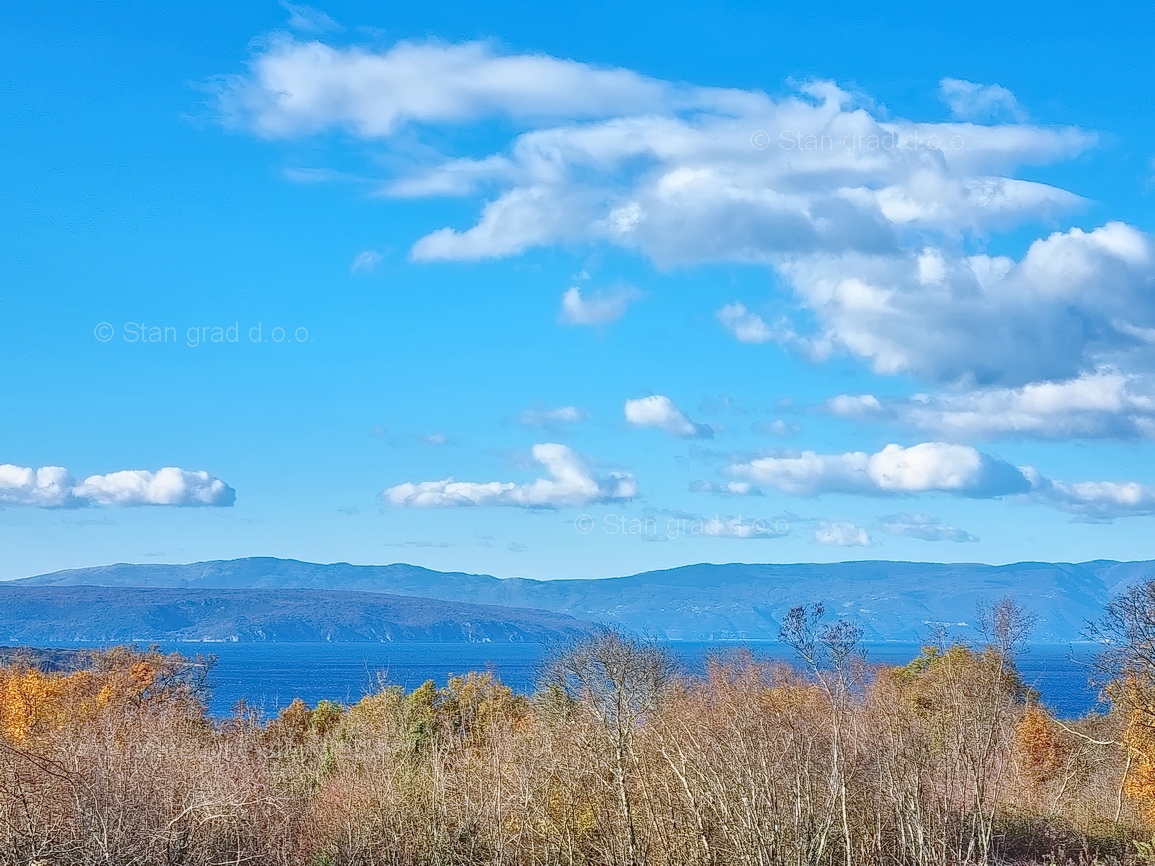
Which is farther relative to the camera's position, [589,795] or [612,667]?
[612,667]

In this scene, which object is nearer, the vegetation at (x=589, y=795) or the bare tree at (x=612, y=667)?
the vegetation at (x=589, y=795)

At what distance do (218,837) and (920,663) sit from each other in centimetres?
5907

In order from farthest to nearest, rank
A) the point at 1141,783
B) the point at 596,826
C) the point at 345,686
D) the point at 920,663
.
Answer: the point at 345,686 < the point at 920,663 < the point at 1141,783 < the point at 596,826

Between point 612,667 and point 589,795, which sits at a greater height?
point 612,667

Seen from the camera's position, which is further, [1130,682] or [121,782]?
[1130,682]

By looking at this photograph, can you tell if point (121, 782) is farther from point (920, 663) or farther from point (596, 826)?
point (920, 663)

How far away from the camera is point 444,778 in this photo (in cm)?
2164

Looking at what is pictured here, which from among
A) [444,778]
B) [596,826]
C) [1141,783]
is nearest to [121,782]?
[444,778]

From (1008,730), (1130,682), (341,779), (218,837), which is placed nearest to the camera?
(218,837)

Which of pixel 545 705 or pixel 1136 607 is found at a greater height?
pixel 1136 607

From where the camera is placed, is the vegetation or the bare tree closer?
the vegetation

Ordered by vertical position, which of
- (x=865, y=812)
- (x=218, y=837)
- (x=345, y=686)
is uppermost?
(x=865, y=812)

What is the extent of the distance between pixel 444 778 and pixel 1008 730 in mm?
17452

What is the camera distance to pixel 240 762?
22859mm
